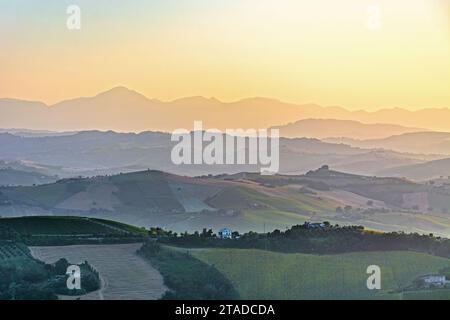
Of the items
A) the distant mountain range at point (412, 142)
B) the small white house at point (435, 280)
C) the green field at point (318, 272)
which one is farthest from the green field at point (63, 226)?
the distant mountain range at point (412, 142)

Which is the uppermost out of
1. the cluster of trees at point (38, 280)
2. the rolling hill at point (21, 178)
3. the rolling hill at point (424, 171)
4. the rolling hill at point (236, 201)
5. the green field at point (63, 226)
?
the rolling hill at point (424, 171)

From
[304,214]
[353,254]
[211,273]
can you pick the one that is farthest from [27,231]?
[304,214]

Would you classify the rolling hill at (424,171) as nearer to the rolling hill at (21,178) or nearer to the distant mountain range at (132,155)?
the distant mountain range at (132,155)

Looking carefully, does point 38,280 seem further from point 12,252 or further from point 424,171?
point 424,171

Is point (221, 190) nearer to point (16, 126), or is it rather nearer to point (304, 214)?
point (304, 214)

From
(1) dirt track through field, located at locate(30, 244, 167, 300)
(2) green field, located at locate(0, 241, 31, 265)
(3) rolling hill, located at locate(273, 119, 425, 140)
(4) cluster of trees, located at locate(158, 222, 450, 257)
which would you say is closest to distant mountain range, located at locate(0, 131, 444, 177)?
(3) rolling hill, located at locate(273, 119, 425, 140)

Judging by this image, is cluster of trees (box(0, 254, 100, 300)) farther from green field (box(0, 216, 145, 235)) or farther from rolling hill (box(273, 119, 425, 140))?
rolling hill (box(273, 119, 425, 140))
